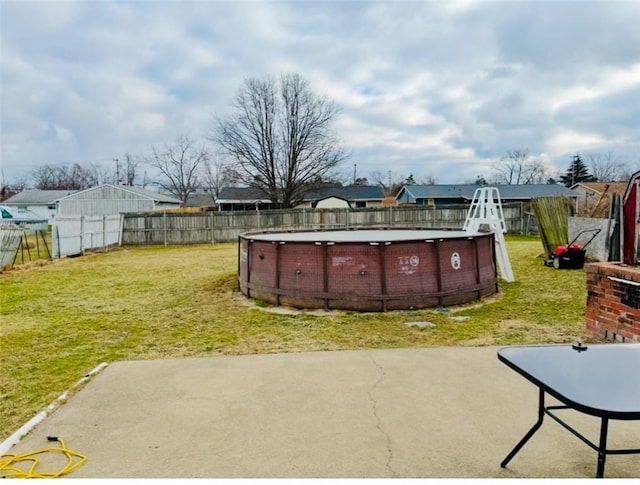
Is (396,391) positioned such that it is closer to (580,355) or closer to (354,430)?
(354,430)

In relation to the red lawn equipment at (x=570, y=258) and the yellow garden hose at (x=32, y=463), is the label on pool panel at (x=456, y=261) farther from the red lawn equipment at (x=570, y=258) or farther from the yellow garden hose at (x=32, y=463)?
the yellow garden hose at (x=32, y=463)

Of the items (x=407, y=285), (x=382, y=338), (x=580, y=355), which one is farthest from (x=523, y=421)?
(x=407, y=285)

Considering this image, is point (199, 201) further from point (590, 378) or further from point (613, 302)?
point (590, 378)

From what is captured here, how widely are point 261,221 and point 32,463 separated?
1919cm

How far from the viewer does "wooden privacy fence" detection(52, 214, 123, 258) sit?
1456 cm

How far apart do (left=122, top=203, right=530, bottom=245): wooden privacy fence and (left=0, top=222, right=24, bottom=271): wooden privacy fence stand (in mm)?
7498

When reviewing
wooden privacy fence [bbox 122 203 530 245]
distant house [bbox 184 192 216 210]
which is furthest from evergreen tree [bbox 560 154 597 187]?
distant house [bbox 184 192 216 210]

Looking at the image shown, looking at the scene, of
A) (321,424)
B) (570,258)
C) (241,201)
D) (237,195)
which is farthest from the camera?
(237,195)

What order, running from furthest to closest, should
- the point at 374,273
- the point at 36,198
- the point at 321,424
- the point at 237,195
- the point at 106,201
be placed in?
the point at 36,198 → the point at 237,195 → the point at 106,201 → the point at 374,273 → the point at 321,424

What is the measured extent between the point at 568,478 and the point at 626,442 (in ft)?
2.00

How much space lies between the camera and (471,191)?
38.5m

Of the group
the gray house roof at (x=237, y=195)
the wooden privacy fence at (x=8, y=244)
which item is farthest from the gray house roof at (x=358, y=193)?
the wooden privacy fence at (x=8, y=244)

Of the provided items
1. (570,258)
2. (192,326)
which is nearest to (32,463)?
(192,326)

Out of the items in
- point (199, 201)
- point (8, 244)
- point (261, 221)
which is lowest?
point (8, 244)
